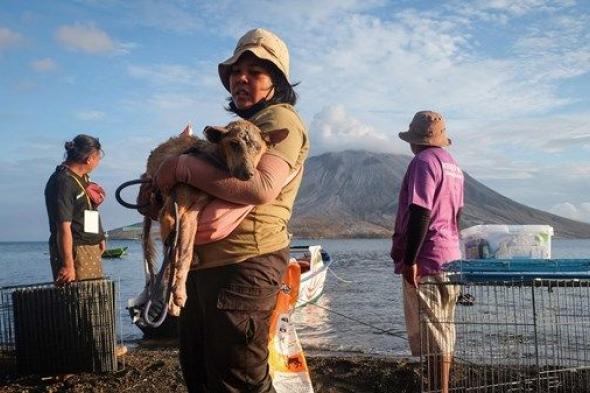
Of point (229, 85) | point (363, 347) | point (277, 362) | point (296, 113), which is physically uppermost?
point (229, 85)

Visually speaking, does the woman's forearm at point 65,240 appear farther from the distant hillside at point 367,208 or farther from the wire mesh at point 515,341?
the distant hillside at point 367,208

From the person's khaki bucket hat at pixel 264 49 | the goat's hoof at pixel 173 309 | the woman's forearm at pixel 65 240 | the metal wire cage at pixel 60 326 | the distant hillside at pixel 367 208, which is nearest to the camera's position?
the goat's hoof at pixel 173 309

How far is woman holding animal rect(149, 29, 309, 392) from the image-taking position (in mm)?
2420

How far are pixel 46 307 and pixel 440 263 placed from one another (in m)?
3.91

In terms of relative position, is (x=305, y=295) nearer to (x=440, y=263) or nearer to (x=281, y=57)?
(x=440, y=263)

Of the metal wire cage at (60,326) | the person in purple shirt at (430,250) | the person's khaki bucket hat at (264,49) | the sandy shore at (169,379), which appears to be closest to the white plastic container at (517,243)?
the person in purple shirt at (430,250)

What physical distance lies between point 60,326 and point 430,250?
3.80 meters

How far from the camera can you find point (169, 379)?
559cm

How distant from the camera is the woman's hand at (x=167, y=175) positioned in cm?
252

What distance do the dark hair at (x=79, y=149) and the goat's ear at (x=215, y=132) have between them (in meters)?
3.78

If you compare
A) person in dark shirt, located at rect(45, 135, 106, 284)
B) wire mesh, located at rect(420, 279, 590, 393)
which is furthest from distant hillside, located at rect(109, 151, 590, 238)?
wire mesh, located at rect(420, 279, 590, 393)

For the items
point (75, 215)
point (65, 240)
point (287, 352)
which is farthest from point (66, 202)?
point (287, 352)

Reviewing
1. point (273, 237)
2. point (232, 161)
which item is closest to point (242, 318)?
point (273, 237)

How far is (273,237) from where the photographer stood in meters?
2.58
